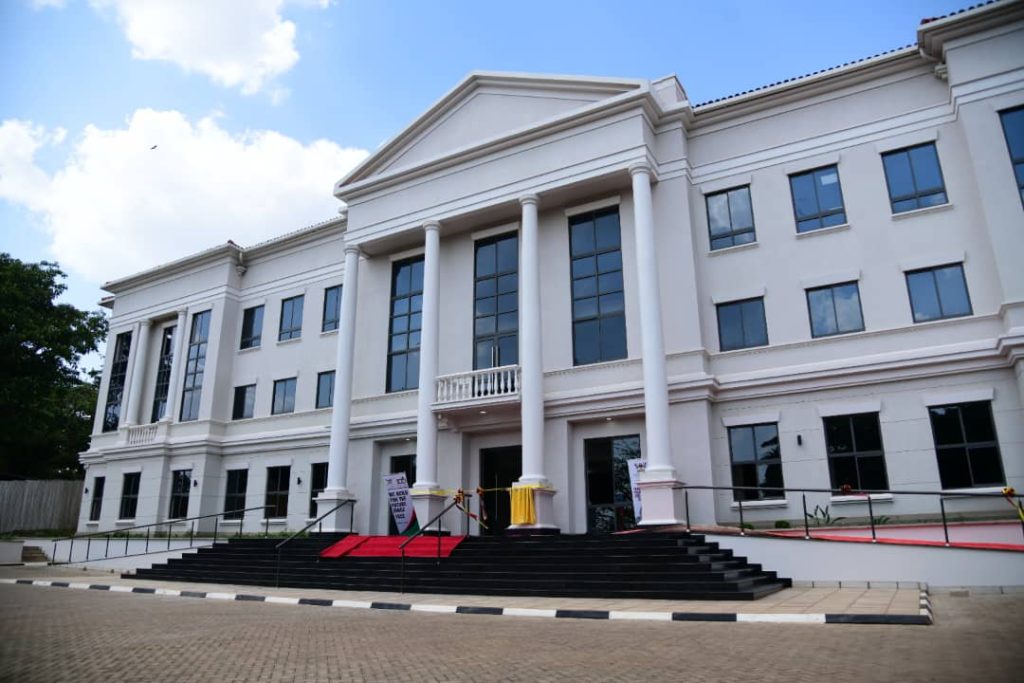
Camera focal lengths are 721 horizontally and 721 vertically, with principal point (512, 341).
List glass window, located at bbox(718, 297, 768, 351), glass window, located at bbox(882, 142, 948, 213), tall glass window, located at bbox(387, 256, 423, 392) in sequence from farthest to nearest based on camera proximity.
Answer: tall glass window, located at bbox(387, 256, 423, 392)
glass window, located at bbox(718, 297, 768, 351)
glass window, located at bbox(882, 142, 948, 213)

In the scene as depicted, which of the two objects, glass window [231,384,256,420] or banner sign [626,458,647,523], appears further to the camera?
glass window [231,384,256,420]

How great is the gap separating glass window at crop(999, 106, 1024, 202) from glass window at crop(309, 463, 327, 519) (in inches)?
817

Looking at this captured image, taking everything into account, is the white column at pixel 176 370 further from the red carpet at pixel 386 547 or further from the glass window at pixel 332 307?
the red carpet at pixel 386 547

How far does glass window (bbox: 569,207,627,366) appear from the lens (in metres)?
19.7

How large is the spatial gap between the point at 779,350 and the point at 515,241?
8390mm

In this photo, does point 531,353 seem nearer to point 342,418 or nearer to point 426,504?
point 426,504

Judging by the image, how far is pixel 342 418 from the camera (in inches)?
864

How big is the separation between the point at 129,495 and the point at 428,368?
50.5ft

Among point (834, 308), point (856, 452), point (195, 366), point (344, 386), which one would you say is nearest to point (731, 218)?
point (834, 308)

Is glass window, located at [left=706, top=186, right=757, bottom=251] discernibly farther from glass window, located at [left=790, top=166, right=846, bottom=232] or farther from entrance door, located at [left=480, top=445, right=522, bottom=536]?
entrance door, located at [left=480, top=445, right=522, bottom=536]

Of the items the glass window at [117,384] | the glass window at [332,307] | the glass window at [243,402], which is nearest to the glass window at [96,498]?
the glass window at [117,384]

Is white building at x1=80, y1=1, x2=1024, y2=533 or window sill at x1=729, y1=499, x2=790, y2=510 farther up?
white building at x1=80, y1=1, x2=1024, y2=533

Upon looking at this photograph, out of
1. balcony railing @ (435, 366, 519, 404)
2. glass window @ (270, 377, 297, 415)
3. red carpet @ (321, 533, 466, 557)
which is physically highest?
glass window @ (270, 377, 297, 415)

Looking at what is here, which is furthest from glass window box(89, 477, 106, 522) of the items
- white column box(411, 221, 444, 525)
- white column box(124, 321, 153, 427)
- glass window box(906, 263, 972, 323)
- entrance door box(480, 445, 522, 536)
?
glass window box(906, 263, 972, 323)
